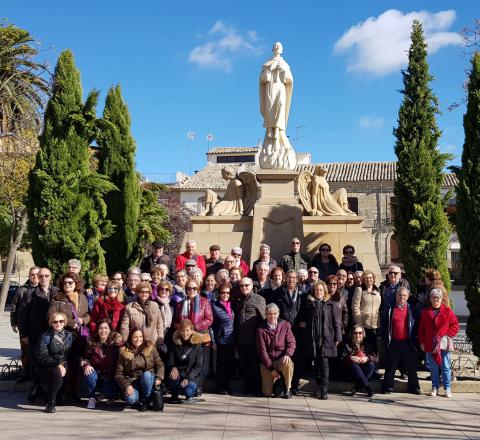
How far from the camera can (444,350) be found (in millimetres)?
7789

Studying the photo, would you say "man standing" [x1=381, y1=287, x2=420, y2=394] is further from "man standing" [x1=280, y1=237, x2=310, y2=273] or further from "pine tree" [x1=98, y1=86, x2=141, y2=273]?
"pine tree" [x1=98, y1=86, x2=141, y2=273]

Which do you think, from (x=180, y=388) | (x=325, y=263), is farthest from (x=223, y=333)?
(x=325, y=263)

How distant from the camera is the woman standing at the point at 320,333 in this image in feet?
25.1

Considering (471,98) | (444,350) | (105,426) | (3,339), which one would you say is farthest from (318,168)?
(3,339)

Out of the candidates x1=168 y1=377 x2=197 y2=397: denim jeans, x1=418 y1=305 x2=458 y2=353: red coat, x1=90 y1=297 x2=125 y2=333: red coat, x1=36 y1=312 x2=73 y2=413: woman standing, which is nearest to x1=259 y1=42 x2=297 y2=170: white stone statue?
x1=418 y1=305 x2=458 y2=353: red coat

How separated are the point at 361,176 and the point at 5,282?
26.2m

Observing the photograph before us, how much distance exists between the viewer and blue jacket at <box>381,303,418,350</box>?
7.96m

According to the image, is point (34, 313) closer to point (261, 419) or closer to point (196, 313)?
point (196, 313)

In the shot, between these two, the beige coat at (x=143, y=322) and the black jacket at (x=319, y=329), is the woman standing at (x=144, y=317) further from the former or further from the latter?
the black jacket at (x=319, y=329)

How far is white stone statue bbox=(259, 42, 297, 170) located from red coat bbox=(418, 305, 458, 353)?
17.9 ft

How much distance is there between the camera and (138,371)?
22.9ft

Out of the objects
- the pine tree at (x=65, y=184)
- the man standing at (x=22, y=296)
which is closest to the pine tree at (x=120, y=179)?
the pine tree at (x=65, y=184)

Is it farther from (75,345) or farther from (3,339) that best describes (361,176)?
(75,345)

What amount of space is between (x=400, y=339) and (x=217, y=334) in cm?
237
